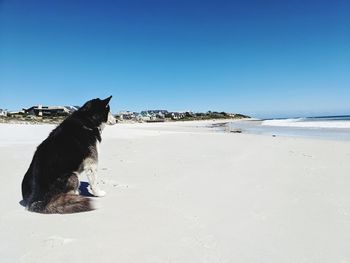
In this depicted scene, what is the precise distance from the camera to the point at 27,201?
391 cm

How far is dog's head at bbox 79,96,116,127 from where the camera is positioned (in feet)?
15.1

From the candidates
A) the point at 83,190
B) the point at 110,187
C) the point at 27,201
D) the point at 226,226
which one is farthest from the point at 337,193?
the point at 27,201

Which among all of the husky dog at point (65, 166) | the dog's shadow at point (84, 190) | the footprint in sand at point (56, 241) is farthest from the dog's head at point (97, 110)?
the footprint in sand at point (56, 241)

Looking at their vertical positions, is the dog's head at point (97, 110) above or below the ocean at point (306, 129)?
above

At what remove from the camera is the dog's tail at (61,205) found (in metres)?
3.71

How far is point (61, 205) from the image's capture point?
376cm

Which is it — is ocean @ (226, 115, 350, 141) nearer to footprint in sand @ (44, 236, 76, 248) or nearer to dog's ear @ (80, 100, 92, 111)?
dog's ear @ (80, 100, 92, 111)

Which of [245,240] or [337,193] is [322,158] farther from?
[245,240]

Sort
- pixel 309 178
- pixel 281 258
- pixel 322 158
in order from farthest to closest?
1. pixel 322 158
2. pixel 309 178
3. pixel 281 258

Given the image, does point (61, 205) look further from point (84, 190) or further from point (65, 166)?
point (84, 190)

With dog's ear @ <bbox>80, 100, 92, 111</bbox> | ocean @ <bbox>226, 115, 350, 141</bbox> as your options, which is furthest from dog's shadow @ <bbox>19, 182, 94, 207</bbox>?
ocean @ <bbox>226, 115, 350, 141</bbox>

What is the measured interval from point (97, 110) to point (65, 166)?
1.09 m

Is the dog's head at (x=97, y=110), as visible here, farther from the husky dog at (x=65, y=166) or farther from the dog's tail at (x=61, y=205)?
the dog's tail at (x=61, y=205)

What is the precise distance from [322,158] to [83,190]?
640cm
